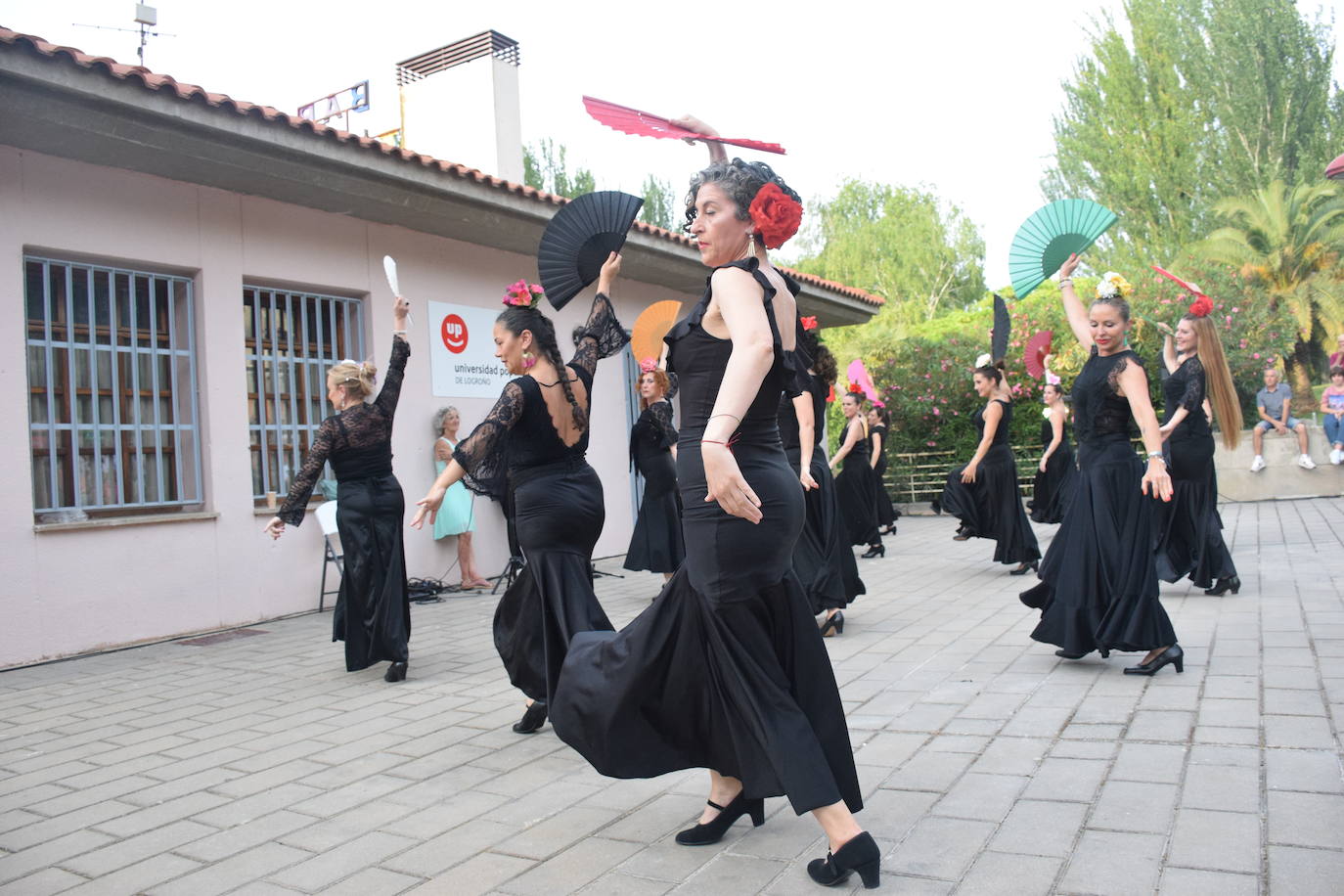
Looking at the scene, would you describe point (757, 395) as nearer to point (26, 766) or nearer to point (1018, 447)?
point (26, 766)

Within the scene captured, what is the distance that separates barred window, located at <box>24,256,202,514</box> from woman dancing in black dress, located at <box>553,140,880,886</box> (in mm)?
6221

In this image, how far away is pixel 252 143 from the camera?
7.66m

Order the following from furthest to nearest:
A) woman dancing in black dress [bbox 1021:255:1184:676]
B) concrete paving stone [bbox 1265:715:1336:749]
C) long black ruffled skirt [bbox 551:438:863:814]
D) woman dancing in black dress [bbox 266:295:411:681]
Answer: woman dancing in black dress [bbox 266:295:411:681] < woman dancing in black dress [bbox 1021:255:1184:676] < concrete paving stone [bbox 1265:715:1336:749] < long black ruffled skirt [bbox 551:438:863:814]

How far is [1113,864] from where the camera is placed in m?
2.84

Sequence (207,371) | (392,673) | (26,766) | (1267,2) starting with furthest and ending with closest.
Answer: (1267,2), (207,371), (392,673), (26,766)

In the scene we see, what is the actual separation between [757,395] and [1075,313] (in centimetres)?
326

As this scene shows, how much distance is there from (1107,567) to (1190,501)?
3.12 metres

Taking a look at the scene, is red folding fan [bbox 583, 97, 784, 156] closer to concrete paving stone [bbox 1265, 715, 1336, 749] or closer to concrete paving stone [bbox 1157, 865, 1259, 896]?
concrete paving stone [bbox 1157, 865, 1259, 896]

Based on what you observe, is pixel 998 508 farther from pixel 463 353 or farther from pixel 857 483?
pixel 463 353

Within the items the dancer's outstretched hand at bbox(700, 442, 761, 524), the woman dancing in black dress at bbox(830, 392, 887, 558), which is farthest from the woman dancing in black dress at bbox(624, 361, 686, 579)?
the dancer's outstretched hand at bbox(700, 442, 761, 524)

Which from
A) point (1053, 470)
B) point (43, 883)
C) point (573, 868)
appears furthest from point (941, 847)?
point (1053, 470)

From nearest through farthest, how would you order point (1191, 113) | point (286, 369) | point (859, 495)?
point (286, 369) < point (859, 495) < point (1191, 113)

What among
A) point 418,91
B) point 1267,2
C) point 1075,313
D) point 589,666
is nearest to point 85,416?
point 589,666

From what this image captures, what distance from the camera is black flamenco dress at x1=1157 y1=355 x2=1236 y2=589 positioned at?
25.1 ft
